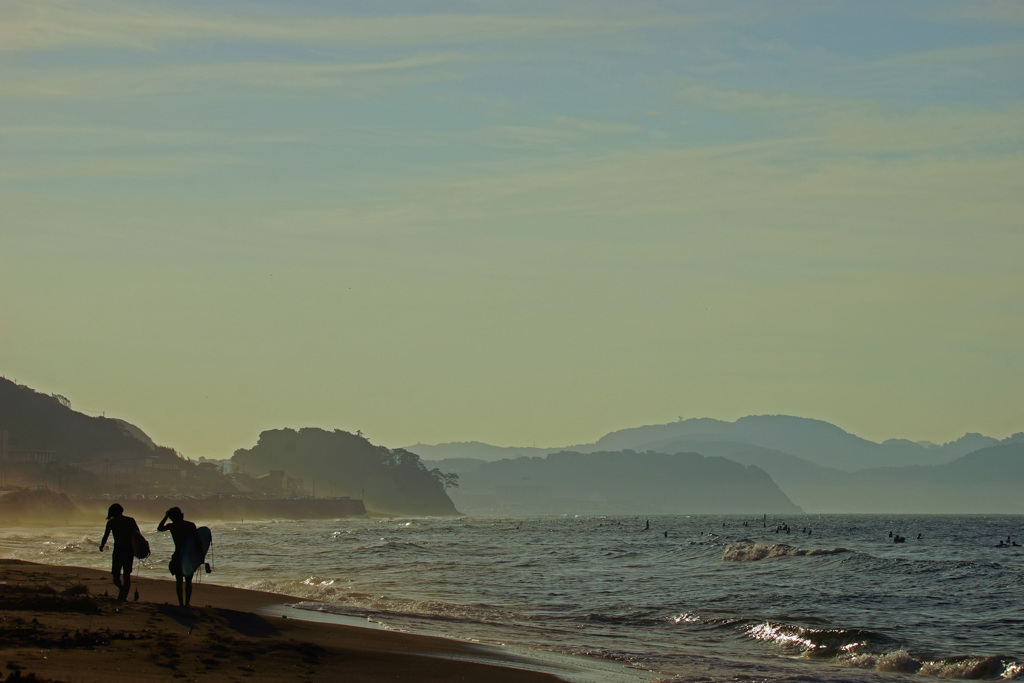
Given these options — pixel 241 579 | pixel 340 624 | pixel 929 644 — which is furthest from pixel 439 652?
pixel 241 579

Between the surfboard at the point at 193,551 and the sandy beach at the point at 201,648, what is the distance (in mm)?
897

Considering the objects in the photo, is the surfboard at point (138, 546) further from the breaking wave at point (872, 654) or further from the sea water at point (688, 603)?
the breaking wave at point (872, 654)

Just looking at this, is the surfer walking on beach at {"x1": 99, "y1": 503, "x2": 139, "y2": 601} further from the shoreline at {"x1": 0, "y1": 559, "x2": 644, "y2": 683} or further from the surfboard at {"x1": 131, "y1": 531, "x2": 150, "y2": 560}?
the shoreline at {"x1": 0, "y1": 559, "x2": 644, "y2": 683}

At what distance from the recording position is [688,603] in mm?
35719

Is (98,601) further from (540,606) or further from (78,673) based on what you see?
(540,606)

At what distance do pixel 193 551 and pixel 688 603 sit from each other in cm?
1933

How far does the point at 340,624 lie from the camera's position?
2508cm

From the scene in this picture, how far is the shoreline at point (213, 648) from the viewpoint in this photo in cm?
1491

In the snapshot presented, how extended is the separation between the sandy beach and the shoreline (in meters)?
0.02

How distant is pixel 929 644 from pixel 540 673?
12442mm

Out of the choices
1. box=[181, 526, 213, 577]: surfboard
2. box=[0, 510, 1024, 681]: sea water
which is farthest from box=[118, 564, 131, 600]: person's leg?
box=[0, 510, 1024, 681]: sea water

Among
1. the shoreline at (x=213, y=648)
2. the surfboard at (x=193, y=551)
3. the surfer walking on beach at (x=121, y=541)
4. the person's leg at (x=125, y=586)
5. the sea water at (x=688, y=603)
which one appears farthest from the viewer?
the sea water at (x=688, y=603)

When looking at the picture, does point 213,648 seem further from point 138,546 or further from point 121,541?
point 121,541

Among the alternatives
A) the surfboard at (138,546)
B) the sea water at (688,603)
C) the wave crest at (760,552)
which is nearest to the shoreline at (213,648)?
the surfboard at (138,546)
